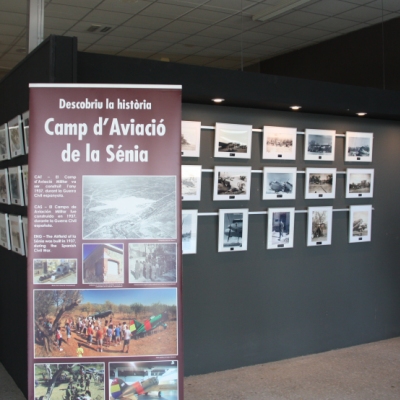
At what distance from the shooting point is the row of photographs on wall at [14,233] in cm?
457

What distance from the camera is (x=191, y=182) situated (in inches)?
196

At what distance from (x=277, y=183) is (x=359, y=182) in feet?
3.71

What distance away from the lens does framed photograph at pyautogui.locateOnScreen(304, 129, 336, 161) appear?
559cm

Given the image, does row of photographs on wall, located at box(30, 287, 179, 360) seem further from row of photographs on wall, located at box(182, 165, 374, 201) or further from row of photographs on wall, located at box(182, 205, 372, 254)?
row of photographs on wall, located at box(182, 165, 374, 201)

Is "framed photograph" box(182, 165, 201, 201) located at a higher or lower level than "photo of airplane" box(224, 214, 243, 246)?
higher

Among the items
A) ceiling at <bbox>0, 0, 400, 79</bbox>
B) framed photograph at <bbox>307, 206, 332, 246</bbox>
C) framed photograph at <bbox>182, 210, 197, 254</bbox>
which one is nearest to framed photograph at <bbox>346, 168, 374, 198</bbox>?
framed photograph at <bbox>307, 206, 332, 246</bbox>

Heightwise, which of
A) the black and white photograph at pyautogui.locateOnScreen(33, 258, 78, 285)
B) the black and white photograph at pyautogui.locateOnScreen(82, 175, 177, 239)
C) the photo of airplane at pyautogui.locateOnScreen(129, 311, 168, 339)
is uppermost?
the black and white photograph at pyautogui.locateOnScreen(82, 175, 177, 239)

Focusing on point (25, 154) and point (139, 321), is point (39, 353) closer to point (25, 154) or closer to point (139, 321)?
point (139, 321)

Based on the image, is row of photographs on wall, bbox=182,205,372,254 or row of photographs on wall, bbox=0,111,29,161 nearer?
row of photographs on wall, bbox=0,111,29,161

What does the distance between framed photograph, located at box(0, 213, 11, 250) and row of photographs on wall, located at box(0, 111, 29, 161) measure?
1.88 ft

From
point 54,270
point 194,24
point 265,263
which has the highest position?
point 194,24

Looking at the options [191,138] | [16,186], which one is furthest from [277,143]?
[16,186]

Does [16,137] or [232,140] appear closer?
[16,137]

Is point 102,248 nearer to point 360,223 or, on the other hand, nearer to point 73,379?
point 73,379
